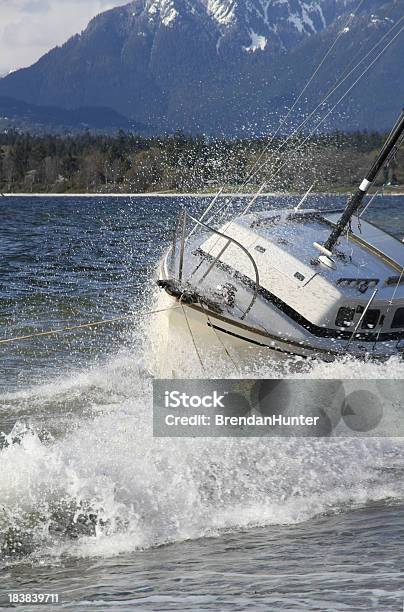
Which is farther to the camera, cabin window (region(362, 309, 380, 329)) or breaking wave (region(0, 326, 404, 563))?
cabin window (region(362, 309, 380, 329))

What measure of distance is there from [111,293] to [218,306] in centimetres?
1123

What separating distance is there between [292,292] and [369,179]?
2302 mm

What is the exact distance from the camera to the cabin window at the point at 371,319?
48.2 feet

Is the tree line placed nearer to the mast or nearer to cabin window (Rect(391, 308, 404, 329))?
the mast

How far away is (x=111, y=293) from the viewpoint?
81.0 ft

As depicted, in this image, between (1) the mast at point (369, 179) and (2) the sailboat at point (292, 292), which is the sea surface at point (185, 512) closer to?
(2) the sailboat at point (292, 292)

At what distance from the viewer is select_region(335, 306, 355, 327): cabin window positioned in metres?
14.5

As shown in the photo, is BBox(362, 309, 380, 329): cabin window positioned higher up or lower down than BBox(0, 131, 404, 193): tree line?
lower down

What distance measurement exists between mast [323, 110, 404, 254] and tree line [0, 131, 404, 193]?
56325 millimetres

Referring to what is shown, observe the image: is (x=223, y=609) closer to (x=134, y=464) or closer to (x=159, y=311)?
(x=134, y=464)

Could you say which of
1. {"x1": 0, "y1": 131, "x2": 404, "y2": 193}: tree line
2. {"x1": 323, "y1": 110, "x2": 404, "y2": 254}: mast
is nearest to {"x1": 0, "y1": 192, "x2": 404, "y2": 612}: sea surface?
{"x1": 323, "y1": 110, "x2": 404, "y2": 254}: mast

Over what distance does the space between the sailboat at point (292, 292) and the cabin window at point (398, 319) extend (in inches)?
0.7

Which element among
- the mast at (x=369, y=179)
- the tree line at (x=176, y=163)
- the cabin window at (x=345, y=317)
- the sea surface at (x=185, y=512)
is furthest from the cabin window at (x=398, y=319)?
the tree line at (x=176, y=163)

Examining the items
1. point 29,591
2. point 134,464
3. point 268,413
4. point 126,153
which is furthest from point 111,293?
point 126,153
